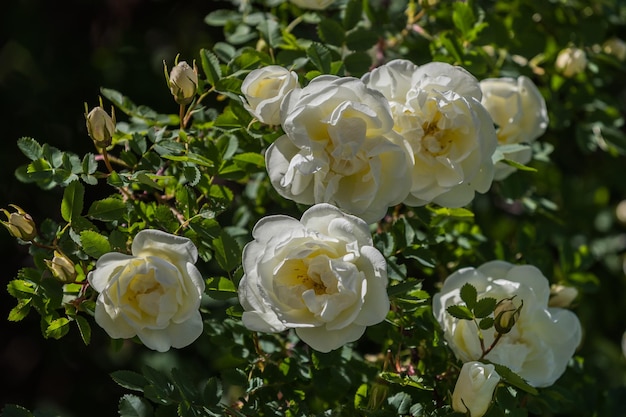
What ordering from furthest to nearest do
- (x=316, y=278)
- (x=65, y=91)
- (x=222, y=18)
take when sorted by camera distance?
(x=65, y=91) < (x=222, y=18) < (x=316, y=278)

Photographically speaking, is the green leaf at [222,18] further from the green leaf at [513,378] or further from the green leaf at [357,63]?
the green leaf at [513,378]

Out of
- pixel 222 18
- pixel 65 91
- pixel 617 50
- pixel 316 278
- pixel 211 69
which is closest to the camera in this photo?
pixel 316 278

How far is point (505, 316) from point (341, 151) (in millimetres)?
300

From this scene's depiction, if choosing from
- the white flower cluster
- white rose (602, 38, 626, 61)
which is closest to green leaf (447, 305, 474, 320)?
the white flower cluster

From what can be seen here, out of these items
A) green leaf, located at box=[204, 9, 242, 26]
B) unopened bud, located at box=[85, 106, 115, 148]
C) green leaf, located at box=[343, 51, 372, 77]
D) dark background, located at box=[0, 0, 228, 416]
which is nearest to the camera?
unopened bud, located at box=[85, 106, 115, 148]

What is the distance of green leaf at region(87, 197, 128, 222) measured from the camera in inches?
→ 40.0

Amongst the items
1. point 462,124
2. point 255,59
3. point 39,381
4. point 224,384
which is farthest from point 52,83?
point 462,124

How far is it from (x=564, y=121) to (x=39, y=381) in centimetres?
150

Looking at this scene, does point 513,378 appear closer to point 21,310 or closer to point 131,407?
point 131,407

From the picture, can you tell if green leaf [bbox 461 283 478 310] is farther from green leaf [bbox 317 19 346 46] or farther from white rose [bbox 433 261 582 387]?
green leaf [bbox 317 19 346 46]

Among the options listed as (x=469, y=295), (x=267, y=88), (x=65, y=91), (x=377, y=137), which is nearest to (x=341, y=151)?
(x=377, y=137)

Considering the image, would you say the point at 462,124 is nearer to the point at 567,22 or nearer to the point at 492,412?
the point at 492,412

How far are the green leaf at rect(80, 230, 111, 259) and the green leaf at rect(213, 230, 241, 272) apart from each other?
0.14 meters

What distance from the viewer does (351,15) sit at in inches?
50.1
